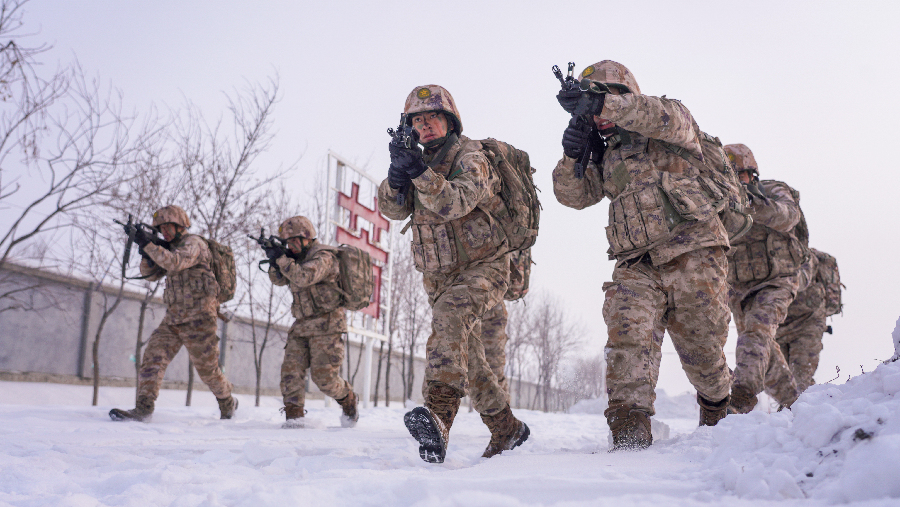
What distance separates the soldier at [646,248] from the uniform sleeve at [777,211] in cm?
203

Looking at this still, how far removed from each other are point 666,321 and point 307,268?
3899 mm

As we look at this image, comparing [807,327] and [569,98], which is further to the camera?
[807,327]

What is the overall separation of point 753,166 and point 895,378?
4.57 metres

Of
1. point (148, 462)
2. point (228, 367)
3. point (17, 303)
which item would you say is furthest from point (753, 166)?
point (228, 367)

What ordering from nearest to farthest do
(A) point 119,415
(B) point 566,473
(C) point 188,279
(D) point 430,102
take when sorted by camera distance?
(B) point 566,473 → (D) point 430,102 → (A) point 119,415 → (C) point 188,279

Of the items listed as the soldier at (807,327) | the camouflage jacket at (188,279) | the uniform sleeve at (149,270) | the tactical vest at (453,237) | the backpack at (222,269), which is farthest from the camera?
the soldier at (807,327)

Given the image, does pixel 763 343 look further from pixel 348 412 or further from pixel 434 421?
pixel 348 412

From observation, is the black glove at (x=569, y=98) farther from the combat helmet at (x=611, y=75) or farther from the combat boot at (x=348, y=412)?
the combat boot at (x=348, y=412)

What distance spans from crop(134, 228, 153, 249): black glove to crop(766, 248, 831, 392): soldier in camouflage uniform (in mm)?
6781

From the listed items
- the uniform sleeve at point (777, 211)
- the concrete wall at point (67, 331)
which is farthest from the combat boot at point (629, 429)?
the concrete wall at point (67, 331)

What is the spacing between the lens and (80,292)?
11.2m

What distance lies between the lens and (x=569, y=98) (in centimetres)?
343

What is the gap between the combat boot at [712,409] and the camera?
416cm

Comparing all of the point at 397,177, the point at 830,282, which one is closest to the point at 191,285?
the point at 397,177
